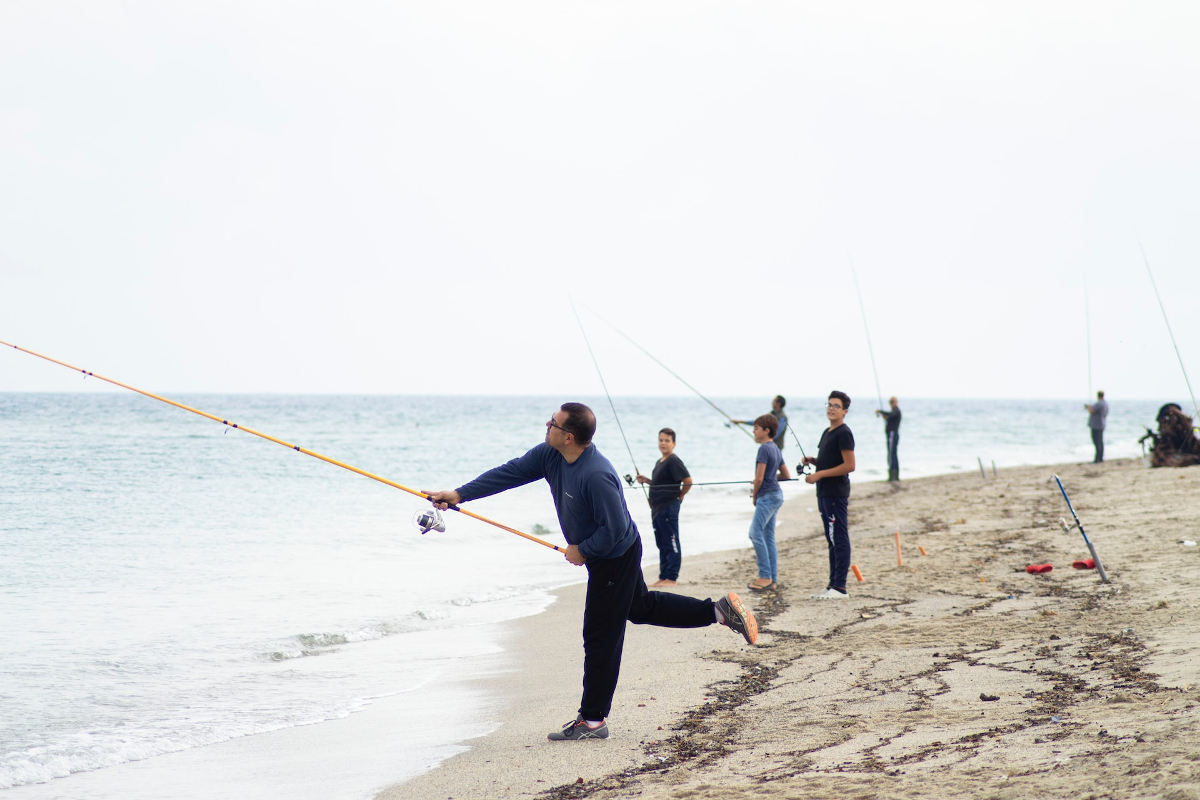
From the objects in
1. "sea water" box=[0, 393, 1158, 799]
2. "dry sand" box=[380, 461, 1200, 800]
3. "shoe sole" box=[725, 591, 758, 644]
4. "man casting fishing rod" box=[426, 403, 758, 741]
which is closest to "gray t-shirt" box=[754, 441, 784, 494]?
"dry sand" box=[380, 461, 1200, 800]

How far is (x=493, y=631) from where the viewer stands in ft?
22.8

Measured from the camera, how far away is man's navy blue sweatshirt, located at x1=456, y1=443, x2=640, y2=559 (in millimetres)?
3844

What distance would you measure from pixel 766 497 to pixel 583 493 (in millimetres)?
4017

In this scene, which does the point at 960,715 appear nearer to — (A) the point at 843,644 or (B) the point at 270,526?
(A) the point at 843,644

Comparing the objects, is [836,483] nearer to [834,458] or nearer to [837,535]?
[834,458]

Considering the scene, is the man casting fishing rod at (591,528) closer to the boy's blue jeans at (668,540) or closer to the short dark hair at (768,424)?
the short dark hair at (768,424)

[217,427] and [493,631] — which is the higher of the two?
[217,427]

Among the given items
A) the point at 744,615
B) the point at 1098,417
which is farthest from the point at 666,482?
the point at 1098,417

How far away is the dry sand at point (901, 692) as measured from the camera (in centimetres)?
302

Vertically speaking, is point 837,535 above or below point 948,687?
above

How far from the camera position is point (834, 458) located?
6.91m

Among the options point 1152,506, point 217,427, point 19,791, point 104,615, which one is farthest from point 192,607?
point 217,427

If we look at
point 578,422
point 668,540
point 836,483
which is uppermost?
point 578,422

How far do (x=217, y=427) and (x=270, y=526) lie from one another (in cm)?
2772
